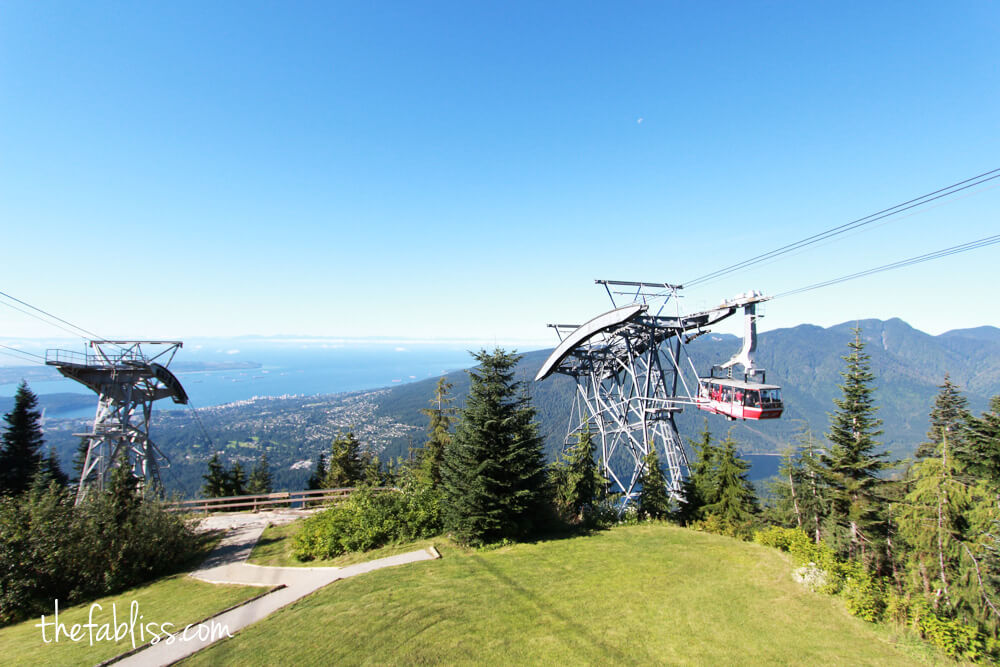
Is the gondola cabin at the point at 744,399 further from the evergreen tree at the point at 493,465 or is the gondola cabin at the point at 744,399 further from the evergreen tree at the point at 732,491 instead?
the evergreen tree at the point at 493,465

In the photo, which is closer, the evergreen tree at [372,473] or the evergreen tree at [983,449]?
the evergreen tree at [983,449]

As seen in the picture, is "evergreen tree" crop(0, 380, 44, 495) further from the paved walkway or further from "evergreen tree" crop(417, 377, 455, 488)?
"evergreen tree" crop(417, 377, 455, 488)

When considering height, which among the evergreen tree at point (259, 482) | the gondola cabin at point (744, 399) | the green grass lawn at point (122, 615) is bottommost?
the evergreen tree at point (259, 482)

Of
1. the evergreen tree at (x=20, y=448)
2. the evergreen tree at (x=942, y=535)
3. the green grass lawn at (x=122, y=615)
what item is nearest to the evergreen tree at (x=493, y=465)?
the green grass lawn at (x=122, y=615)

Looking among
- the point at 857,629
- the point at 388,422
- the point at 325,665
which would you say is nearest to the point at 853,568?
the point at 857,629

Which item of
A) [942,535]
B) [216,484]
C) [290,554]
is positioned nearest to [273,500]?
[290,554]

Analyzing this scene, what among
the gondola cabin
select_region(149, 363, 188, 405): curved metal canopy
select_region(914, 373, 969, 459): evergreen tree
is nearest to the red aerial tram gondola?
the gondola cabin

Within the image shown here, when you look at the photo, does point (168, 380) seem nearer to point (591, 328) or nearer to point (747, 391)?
point (591, 328)
